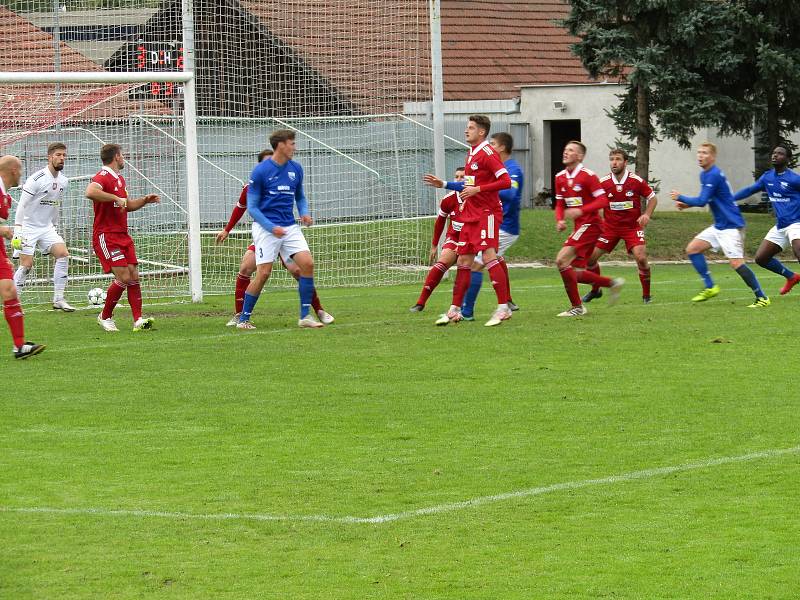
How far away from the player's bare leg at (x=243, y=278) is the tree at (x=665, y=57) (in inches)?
646

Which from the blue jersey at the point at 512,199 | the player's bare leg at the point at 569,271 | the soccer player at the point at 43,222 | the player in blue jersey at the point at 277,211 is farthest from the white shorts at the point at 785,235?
the soccer player at the point at 43,222

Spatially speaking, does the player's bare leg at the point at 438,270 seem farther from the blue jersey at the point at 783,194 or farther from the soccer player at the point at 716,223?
the blue jersey at the point at 783,194

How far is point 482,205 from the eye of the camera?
50.7 ft

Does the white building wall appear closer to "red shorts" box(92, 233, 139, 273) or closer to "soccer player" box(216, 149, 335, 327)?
"soccer player" box(216, 149, 335, 327)

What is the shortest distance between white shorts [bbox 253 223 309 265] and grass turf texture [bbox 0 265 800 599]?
0.88 meters

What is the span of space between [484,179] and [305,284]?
2.32 metres

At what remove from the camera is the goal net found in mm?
20266

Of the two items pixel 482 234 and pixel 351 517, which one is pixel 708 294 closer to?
pixel 482 234

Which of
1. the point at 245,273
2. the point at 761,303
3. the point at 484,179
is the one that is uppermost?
the point at 484,179

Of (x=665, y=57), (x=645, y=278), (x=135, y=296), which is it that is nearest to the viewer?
(x=135, y=296)

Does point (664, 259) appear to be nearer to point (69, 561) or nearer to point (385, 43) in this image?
point (385, 43)

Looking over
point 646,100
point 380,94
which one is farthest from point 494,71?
point 380,94

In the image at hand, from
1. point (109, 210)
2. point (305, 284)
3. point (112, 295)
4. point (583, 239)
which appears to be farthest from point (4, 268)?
point (583, 239)

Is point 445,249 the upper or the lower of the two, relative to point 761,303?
upper
